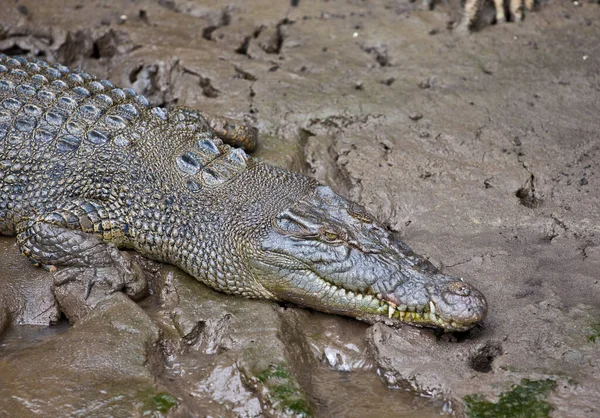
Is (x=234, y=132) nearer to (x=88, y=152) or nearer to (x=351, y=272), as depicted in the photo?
(x=88, y=152)

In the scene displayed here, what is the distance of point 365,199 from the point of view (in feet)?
17.2

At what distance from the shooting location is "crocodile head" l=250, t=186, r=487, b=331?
4.05m

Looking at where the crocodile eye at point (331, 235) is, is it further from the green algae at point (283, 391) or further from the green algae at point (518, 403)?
the green algae at point (518, 403)

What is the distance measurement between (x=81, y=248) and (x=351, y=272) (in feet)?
5.80

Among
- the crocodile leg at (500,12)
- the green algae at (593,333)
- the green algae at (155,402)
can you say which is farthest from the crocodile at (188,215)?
the crocodile leg at (500,12)

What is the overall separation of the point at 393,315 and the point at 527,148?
2311mm

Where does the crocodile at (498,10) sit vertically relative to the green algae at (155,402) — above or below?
above

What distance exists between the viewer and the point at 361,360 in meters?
4.04

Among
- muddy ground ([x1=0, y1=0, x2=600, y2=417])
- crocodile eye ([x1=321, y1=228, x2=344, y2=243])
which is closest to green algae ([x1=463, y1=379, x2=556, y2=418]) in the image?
muddy ground ([x1=0, y1=0, x2=600, y2=417])

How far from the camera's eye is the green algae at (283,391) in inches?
140

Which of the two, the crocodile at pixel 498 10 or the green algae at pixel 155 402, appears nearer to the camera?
the green algae at pixel 155 402

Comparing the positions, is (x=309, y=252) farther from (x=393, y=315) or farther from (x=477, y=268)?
(x=477, y=268)

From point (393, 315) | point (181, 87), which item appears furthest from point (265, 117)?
point (393, 315)

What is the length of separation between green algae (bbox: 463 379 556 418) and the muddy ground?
0.01 m
